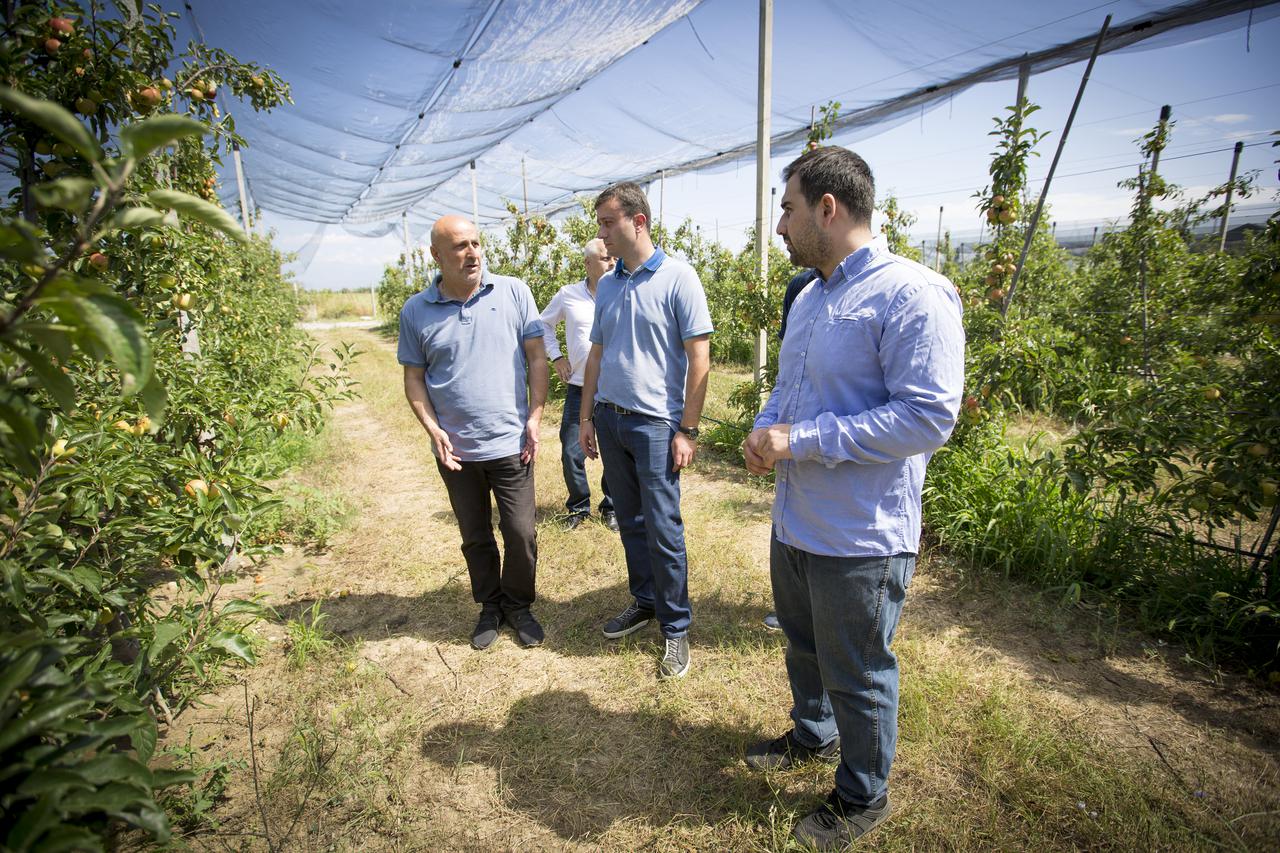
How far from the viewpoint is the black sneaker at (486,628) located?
2895 millimetres

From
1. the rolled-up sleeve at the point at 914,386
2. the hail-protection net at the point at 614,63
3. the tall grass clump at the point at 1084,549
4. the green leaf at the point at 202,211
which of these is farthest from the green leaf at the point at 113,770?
the hail-protection net at the point at 614,63

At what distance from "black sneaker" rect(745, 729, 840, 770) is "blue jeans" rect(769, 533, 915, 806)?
1.04 feet

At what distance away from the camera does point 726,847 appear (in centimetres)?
184

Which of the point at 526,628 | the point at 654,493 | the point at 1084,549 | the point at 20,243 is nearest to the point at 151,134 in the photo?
the point at 20,243

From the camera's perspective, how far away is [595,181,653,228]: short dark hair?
2498 millimetres

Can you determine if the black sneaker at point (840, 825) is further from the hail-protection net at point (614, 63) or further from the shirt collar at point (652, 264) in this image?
the hail-protection net at point (614, 63)

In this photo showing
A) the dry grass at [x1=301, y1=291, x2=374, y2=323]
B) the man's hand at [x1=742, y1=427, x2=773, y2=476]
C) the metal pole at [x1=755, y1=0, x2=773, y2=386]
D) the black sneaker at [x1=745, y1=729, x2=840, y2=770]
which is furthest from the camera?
the dry grass at [x1=301, y1=291, x2=374, y2=323]

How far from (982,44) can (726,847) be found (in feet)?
21.2

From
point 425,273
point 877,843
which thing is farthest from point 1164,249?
point 425,273

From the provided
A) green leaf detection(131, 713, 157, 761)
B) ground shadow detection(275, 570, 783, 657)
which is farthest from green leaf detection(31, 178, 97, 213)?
ground shadow detection(275, 570, 783, 657)

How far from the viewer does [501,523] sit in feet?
8.95

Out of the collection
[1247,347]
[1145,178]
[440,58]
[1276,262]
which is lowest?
[1247,347]

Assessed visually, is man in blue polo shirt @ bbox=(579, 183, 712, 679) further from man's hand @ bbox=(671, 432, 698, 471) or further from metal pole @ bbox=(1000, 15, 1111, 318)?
metal pole @ bbox=(1000, 15, 1111, 318)

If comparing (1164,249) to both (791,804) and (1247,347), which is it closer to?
(1247,347)
